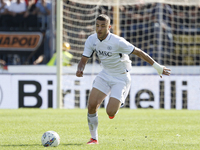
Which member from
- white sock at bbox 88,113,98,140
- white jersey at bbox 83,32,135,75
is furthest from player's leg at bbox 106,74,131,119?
white sock at bbox 88,113,98,140

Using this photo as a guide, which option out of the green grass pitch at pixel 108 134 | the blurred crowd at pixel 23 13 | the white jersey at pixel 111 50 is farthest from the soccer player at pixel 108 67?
the blurred crowd at pixel 23 13

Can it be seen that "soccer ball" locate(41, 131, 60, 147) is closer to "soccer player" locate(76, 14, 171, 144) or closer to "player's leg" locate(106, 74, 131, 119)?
"soccer player" locate(76, 14, 171, 144)

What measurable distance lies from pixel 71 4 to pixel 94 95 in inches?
353

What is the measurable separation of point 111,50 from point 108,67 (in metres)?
0.32

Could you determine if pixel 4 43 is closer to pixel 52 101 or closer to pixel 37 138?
pixel 52 101

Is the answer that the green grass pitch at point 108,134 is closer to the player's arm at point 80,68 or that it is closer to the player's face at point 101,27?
the player's arm at point 80,68

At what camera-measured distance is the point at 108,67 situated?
20.3ft

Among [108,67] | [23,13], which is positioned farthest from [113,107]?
[23,13]

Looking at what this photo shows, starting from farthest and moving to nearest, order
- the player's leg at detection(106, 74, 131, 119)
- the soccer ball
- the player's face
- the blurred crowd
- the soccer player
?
the blurred crowd → the player's leg at detection(106, 74, 131, 119) → the soccer player → the player's face → the soccer ball

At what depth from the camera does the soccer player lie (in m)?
5.88

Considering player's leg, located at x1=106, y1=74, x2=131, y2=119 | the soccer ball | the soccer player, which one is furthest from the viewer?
player's leg, located at x1=106, y1=74, x2=131, y2=119

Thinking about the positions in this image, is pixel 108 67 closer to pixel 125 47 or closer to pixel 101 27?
pixel 125 47

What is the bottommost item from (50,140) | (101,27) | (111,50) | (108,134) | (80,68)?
(108,134)

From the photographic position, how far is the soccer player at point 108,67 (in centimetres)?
588
